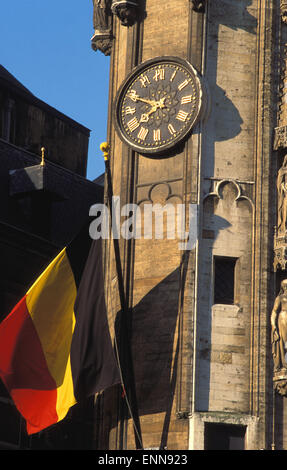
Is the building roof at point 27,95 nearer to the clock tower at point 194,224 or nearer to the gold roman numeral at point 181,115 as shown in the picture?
the clock tower at point 194,224

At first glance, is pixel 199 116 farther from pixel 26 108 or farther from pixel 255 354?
pixel 26 108

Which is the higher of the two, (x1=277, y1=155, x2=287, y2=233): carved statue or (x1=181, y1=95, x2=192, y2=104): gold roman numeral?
(x1=181, y1=95, x2=192, y2=104): gold roman numeral

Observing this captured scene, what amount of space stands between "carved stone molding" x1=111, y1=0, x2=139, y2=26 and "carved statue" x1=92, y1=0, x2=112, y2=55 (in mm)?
1216

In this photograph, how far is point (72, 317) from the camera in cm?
5353

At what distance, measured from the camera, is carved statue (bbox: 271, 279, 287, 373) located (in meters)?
52.0

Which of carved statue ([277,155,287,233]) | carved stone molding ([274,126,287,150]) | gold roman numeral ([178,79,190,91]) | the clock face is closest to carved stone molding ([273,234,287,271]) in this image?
carved statue ([277,155,287,233])

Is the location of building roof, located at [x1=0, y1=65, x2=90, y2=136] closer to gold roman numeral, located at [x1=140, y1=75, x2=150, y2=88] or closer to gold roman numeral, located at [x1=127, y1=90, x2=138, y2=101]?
gold roman numeral, located at [x1=127, y1=90, x2=138, y2=101]

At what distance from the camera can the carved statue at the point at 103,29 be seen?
57781 millimetres

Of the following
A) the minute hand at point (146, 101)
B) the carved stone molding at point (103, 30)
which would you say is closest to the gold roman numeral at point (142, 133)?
the minute hand at point (146, 101)

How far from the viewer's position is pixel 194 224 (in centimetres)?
5341

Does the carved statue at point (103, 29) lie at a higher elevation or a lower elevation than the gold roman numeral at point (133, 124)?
higher

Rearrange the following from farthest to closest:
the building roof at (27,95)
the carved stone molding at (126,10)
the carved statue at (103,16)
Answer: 1. the building roof at (27,95)
2. the carved statue at (103,16)
3. the carved stone molding at (126,10)

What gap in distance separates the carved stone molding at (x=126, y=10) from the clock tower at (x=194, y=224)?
0.07 meters

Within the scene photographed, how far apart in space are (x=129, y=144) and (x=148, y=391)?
8.58 m
